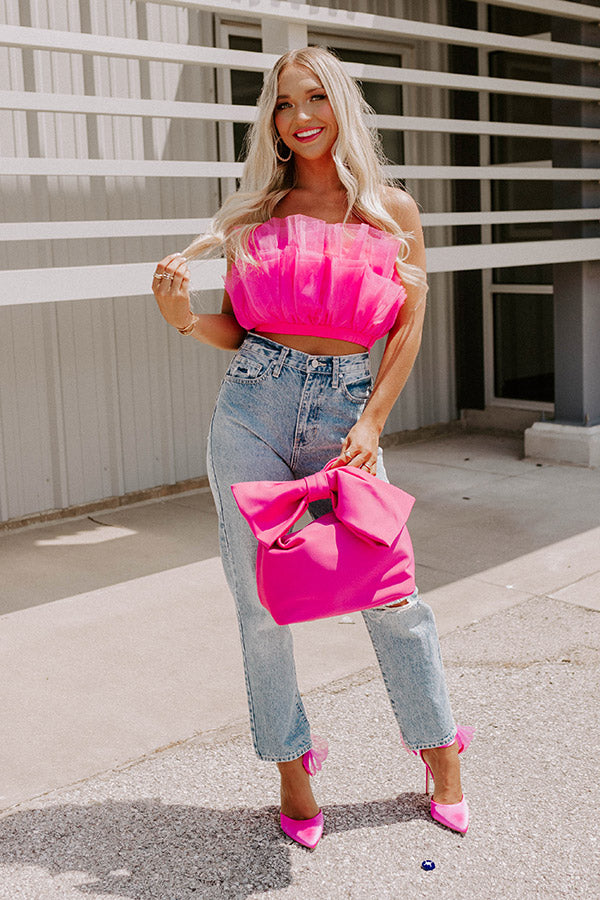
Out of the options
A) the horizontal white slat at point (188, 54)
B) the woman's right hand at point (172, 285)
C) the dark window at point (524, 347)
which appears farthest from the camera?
the dark window at point (524, 347)

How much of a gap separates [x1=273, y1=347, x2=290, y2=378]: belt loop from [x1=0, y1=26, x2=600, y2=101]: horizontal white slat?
92.2 inches

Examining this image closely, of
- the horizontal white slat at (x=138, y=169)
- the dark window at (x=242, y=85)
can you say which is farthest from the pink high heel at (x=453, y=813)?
the dark window at (x=242, y=85)

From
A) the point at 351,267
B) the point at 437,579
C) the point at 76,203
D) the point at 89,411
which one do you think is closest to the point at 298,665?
the point at 437,579

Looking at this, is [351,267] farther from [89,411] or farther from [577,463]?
[577,463]

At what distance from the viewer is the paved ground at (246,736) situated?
2.57 metres

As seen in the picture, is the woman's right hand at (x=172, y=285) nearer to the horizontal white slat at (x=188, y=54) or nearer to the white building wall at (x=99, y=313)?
the horizontal white slat at (x=188, y=54)

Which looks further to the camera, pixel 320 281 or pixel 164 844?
pixel 164 844

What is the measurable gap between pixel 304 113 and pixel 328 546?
106cm

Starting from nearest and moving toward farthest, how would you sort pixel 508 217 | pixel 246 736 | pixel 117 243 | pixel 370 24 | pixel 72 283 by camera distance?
pixel 246 736
pixel 72 283
pixel 370 24
pixel 117 243
pixel 508 217

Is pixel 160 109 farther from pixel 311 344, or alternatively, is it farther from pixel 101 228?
pixel 311 344

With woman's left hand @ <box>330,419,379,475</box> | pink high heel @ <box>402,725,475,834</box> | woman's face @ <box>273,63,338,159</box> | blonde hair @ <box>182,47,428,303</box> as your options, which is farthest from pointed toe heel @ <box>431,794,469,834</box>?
woman's face @ <box>273,63,338,159</box>

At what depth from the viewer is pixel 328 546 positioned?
233 centimetres

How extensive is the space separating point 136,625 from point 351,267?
226 cm

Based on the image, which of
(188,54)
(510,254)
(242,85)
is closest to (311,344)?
(188,54)
